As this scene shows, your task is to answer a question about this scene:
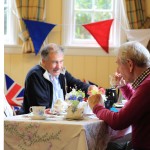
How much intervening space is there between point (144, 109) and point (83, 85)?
154 cm

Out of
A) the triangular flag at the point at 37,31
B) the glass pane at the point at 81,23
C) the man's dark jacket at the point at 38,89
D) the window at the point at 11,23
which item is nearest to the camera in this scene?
the man's dark jacket at the point at 38,89

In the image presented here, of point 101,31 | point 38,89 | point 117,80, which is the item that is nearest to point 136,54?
point 117,80

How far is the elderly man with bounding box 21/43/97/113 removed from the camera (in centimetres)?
265

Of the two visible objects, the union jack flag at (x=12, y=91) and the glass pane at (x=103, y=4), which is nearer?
the union jack flag at (x=12, y=91)

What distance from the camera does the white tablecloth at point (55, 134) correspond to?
170cm

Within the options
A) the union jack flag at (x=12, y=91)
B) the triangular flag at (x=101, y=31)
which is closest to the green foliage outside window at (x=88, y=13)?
the triangular flag at (x=101, y=31)

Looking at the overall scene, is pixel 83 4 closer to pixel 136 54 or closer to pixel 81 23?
pixel 81 23

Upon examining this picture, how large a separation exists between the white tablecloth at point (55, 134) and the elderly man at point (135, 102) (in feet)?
0.33

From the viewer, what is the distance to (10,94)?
418 cm

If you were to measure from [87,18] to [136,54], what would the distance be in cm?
259

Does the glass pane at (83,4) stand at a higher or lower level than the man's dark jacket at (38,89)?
higher

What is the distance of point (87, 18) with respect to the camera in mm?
4273

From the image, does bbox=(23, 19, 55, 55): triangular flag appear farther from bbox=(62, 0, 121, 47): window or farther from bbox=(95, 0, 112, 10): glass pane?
bbox=(95, 0, 112, 10): glass pane

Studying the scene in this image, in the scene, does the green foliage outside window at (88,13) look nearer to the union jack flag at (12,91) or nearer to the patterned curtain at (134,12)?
the patterned curtain at (134,12)
